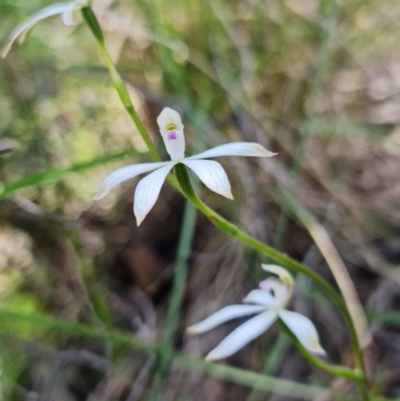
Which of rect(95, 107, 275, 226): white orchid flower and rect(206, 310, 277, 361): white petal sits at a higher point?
rect(95, 107, 275, 226): white orchid flower

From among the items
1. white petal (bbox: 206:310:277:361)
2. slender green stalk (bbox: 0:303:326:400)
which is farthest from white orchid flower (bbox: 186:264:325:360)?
slender green stalk (bbox: 0:303:326:400)

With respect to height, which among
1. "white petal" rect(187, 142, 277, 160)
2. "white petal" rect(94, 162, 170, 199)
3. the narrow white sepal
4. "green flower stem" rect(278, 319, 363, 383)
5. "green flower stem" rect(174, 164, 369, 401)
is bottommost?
"green flower stem" rect(278, 319, 363, 383)

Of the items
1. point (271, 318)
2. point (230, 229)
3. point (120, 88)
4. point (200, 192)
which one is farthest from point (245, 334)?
point (200, 192)

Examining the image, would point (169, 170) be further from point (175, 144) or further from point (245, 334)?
point (245, 334)

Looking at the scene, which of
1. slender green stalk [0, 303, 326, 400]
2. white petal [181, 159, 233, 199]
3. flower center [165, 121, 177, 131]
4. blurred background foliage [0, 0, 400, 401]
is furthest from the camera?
blurred background foliage [0, 0, 400, 401]

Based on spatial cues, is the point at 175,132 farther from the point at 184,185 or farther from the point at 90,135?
the point at 90,135

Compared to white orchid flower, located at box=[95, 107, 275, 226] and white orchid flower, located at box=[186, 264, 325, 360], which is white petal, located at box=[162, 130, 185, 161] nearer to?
white orchid flower, located at box=[95, 107, 275, 226]

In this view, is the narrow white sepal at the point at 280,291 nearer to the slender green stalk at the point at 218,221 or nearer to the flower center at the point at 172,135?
the slender green stalk at the point at 218,221
